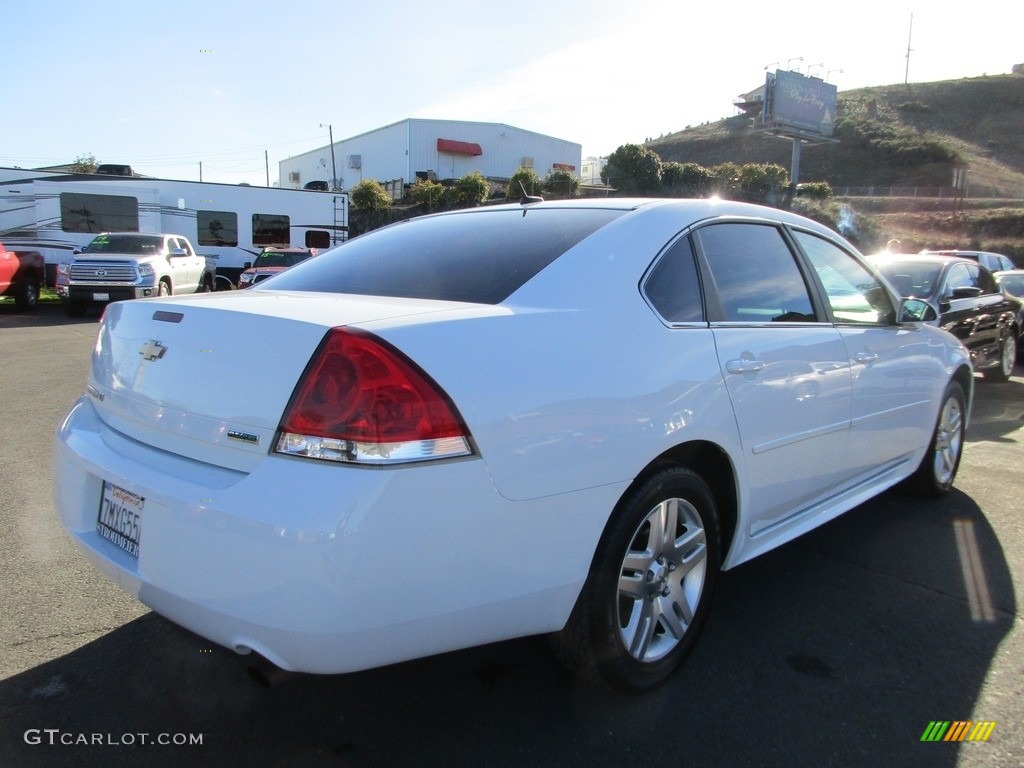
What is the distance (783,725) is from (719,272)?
64.0 inches

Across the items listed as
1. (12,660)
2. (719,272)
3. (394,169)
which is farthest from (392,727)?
(394,169)

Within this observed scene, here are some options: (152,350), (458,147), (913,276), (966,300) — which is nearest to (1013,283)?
(966,300)

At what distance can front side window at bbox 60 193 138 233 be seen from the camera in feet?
68.2

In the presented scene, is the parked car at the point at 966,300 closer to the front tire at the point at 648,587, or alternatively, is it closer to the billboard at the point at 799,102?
the front tire at the point at 648,587

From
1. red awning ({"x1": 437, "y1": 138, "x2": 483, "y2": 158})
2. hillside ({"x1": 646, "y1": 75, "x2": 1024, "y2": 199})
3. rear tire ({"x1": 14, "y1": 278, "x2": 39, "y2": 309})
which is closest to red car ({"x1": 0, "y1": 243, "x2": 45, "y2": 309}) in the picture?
rear tire ({"x1": 14, "y1": 278, "x2": 39, "y2": 309})

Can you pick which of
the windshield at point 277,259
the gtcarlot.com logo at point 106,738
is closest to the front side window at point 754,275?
the gtcarlot.com logo at point 106,738

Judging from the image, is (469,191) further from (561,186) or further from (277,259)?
(277,259)

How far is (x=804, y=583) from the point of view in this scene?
3570mm

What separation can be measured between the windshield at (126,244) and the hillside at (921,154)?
33.5 meters

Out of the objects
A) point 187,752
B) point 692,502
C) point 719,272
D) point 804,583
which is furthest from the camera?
point 804,583

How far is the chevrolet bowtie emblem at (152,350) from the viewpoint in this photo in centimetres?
239

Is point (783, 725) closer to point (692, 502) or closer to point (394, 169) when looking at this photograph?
point (692, 502)

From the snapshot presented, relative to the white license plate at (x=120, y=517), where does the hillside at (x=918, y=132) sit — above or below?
above

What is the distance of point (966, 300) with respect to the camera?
851cm
